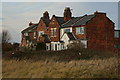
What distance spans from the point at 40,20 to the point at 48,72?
136 ft

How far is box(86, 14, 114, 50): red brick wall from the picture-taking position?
39.4 meters

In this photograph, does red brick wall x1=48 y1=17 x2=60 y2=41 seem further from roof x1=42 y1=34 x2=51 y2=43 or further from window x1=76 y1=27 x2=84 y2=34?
window x1=76 y1=27 x2=84 y2=34

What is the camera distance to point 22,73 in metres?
11.8

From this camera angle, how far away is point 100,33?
40.7 meters

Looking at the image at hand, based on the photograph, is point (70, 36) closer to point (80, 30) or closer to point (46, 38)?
point (80, 30)

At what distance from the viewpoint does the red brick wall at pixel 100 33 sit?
3942cm

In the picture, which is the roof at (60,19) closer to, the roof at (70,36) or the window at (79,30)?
the roof at (70,36)

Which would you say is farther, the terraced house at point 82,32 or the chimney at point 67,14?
the chimney at point 67,14

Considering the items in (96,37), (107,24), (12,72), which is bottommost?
(12,72)

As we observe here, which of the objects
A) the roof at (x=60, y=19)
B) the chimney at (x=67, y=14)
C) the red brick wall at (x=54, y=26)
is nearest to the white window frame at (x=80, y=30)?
the red brick wall at (x=54, y=26)

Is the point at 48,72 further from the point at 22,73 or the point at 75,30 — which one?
the point at 75,30

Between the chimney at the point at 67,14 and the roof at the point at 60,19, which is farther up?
the chimney at the point at 67,14

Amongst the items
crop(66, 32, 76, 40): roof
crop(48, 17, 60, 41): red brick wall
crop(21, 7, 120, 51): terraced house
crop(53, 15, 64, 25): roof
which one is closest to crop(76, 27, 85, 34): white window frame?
crop(21, 7, 120, 51): terraced house

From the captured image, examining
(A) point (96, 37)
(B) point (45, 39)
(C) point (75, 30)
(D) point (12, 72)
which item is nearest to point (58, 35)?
(B) point (45, 39)
